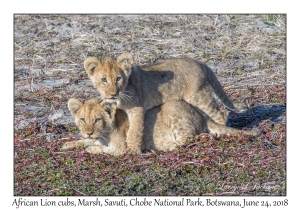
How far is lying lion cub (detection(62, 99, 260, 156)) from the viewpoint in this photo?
1013cm

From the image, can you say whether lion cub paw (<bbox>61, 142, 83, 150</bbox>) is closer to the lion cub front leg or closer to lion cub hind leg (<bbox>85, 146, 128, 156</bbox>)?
lion cub hind leg (<bbox>85, 146, 128, 156</bbox>)

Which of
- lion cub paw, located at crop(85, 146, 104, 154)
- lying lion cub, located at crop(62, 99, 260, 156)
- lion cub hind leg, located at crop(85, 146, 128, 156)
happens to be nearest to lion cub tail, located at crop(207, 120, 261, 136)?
lying lion cub, located at crop(62, 99, 260, 156)

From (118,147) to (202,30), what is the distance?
22.1 ft

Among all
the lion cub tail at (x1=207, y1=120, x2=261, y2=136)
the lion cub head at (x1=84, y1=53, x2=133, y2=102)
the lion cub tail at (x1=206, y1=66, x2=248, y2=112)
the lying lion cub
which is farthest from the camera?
the lion cub tail at (x1=206, y1=66, x2=248, y2=112)

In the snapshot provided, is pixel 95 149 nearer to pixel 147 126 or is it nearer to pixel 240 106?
pixel 147 126

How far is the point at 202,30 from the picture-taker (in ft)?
53.4

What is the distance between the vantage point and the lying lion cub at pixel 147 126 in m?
10.1

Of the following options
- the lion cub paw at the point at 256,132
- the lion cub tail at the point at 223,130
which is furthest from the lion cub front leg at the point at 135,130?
the lion cub paw at the point at 256,132

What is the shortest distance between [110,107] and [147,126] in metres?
0.74

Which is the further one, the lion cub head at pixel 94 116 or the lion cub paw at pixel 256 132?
the lion cub paw at pixel 256 132

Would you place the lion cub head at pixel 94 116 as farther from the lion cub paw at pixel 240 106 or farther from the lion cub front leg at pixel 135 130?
the lion cub paw at pixel 240 106

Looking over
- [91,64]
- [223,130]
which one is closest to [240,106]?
[223,130]

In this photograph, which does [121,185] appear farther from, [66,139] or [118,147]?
[66,139]

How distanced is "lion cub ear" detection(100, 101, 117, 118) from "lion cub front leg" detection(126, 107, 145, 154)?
24 centimetres
